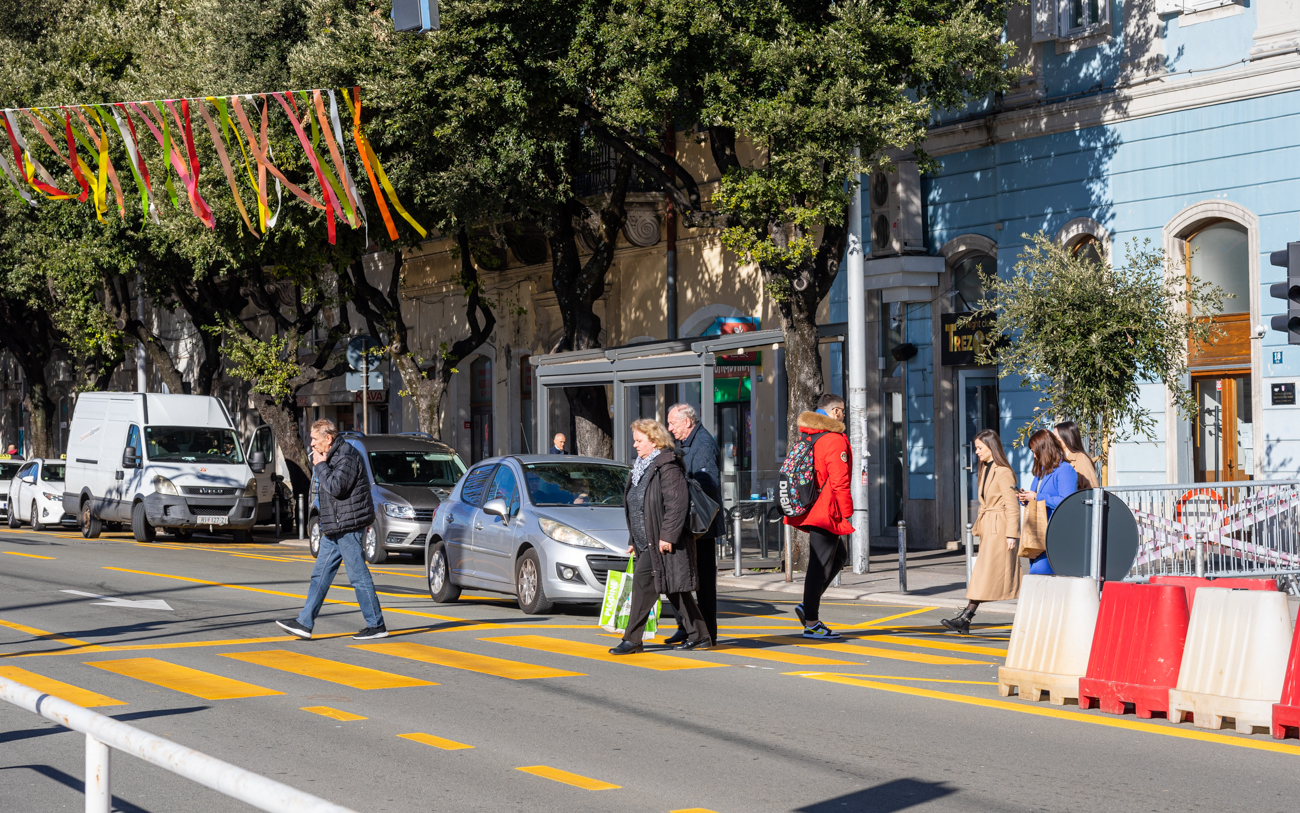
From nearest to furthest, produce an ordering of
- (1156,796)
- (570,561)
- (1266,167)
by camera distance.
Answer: (1156,796) → (570,561) → (1266,167)

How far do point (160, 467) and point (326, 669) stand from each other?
18.1 m

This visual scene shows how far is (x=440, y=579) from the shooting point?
50.0 feet

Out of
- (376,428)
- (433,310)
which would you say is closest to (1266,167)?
(433,310)

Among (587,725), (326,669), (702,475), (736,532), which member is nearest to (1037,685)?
(587,725)

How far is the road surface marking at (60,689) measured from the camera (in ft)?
29.0

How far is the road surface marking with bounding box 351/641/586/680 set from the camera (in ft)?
33.3

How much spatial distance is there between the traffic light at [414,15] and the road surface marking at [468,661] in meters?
4.83

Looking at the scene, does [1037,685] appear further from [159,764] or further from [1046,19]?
[1046,19]

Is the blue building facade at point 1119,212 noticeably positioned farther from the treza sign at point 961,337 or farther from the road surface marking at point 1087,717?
the road surface marking at point 1087,717

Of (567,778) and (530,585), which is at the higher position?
(530,585)

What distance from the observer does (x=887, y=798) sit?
254 inches

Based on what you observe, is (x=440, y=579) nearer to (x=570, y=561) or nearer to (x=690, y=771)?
(x=570, y=561)

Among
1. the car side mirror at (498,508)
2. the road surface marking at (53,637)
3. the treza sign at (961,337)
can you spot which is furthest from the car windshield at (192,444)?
the car side mirror at (498,508)

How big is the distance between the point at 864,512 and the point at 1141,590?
1021 centimetres
